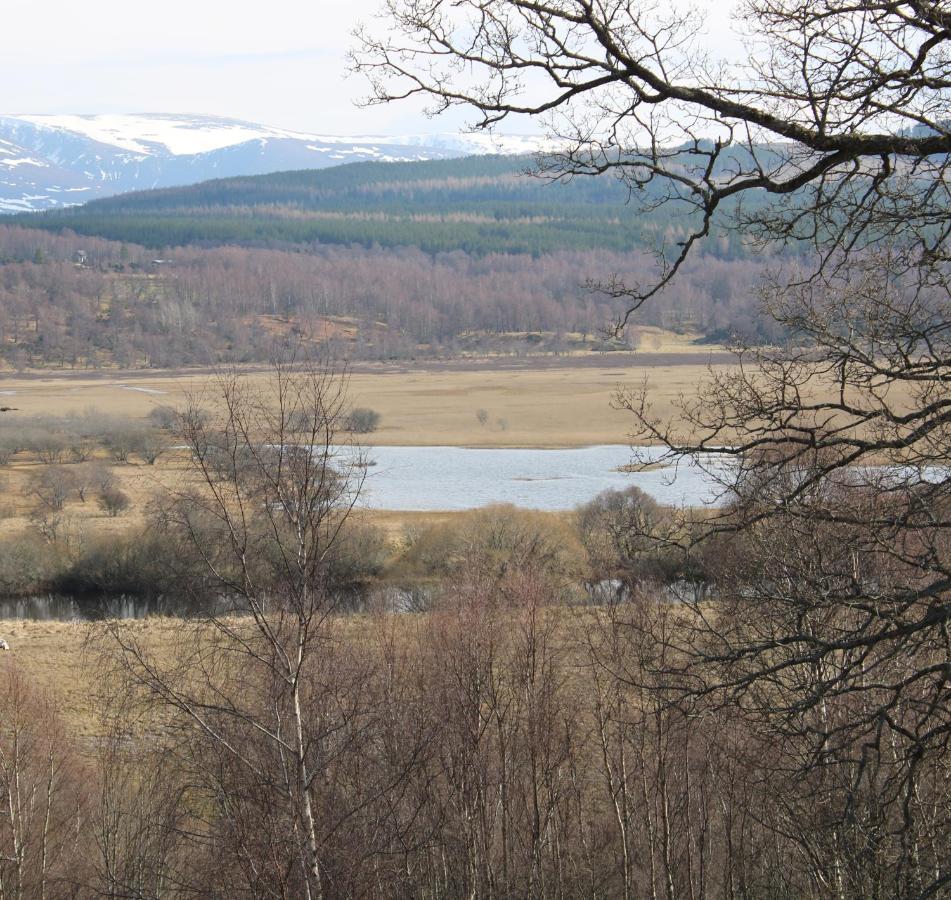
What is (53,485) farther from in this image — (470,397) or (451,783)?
(470,397)

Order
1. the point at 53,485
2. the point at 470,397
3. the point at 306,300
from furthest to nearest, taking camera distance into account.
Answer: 1. the point at 306,300
2. the point at 470,397
3. the point at 53,485

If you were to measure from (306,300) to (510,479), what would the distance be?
9778 centimetres

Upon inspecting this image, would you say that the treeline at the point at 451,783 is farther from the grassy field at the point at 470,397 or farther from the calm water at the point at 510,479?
the grassy field at the point at 470,397

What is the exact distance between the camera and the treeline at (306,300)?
106688 millimetres

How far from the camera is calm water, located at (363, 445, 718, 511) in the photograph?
117ft

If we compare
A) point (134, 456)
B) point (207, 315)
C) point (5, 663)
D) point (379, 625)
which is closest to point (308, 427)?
point (379, 625)

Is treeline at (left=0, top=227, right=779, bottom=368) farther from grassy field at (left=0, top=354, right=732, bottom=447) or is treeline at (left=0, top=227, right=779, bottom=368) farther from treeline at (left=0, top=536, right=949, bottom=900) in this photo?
treeline at (left=0, top=536, right=949, bottom=900)

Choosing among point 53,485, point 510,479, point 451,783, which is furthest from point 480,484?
point 451,783

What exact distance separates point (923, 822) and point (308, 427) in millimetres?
4383

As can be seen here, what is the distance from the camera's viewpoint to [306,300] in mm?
134250

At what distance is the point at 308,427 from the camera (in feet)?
25.4

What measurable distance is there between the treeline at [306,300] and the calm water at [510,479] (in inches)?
1828

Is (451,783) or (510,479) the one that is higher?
(451,783)

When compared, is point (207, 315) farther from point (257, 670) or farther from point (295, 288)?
point (257, 670)
